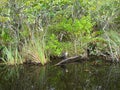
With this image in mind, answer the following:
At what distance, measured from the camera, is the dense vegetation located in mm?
11648

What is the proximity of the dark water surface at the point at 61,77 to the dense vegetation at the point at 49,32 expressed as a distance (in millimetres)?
688

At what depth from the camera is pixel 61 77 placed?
1007 centimetres

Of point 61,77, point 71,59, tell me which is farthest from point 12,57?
point 61,77

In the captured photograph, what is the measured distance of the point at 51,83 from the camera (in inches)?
372

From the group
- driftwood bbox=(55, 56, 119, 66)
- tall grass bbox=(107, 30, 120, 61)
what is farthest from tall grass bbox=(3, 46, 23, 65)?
tall grass bbox=(107, 30, 120, 61)

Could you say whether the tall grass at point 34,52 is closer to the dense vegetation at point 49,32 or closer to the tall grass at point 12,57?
the dense vegetation at point 49,32

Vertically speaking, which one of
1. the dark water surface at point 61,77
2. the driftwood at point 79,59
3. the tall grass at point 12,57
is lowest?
the dark water surface at point 61,77

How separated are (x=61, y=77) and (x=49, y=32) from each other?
299 centimetres

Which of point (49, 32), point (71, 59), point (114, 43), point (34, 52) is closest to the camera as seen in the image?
point (34, 52)

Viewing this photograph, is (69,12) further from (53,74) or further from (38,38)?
(53,74)

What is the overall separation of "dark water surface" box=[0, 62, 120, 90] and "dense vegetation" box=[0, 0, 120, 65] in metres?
0.69

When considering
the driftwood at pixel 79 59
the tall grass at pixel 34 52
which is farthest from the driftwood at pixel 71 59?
the tall grass at pixel 34 52

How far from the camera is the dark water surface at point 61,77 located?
912 cm

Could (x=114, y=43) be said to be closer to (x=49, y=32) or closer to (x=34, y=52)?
(x=49, y=32)
